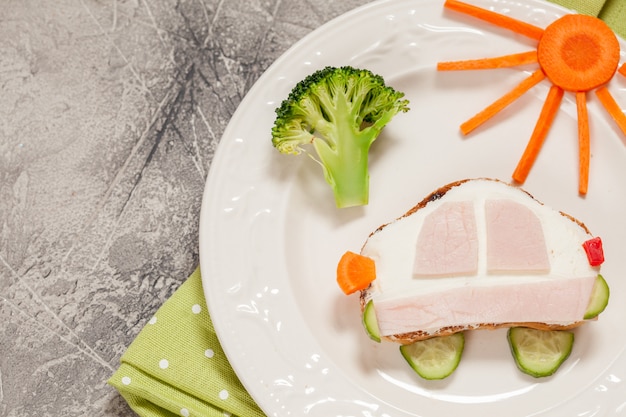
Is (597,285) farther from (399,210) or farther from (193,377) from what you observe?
(193,377)

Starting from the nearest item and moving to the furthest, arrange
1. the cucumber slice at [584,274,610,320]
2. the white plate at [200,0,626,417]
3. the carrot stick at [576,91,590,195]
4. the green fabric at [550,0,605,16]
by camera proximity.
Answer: the cucumber slice at [584,274,610,320] → the white plate at [200,0,626,417] → the carrot stick at [576,91,590,195] → the green fabric at [550,0,605,16]

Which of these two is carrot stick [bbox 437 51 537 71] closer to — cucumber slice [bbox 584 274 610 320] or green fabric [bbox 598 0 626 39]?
green fabric [bbox 598 0 626 39]

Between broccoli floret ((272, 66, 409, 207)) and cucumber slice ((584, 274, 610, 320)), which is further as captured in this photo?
broccoli floret ((272, 66, 409, 207))

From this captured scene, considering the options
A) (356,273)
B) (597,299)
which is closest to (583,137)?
(597,299)

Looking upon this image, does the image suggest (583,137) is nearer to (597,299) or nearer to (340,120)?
(597,299)

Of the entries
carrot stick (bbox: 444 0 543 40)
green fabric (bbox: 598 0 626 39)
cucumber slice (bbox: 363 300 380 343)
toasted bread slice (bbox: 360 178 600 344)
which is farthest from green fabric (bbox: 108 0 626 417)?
green fabric (bbox: 598 0 626 39)


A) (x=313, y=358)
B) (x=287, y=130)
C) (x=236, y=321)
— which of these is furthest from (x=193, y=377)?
(x=287, y=130)

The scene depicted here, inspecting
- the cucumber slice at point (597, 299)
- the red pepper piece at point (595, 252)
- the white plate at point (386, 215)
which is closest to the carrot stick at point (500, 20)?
the white plate at point (386, 215)
